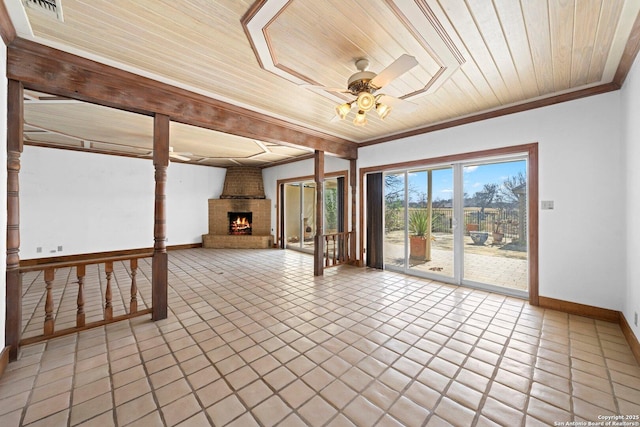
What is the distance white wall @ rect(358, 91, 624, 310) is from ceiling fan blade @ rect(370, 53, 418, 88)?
2.50 m

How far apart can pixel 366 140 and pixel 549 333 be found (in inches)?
164

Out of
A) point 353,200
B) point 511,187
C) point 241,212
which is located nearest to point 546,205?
point 511,187

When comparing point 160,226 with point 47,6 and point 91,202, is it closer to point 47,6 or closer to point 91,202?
point 47,6

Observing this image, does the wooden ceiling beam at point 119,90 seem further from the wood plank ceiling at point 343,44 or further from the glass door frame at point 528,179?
the glass door frame at point 528,179

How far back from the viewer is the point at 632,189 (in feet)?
8.05

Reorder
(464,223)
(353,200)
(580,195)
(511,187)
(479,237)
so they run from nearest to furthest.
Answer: (580,195), (511,187), (479,237), (464,223), (353,200)

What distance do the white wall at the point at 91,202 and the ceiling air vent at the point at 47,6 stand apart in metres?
5.67

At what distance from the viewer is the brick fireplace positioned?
26.5 ft

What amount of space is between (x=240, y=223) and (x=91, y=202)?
12.3 feet

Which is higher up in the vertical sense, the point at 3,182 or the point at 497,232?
the point at 3,182

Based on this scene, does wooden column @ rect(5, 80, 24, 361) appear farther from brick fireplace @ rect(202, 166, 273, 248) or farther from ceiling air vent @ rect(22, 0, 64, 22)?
brick fireplace @ rect(202, 166, 273, 248)

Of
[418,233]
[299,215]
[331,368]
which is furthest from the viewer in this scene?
[299,215]

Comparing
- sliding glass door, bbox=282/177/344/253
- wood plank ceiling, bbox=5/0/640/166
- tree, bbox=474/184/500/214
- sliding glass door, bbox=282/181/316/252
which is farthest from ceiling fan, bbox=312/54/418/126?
sliding glass door, bbox=282/181/316/252

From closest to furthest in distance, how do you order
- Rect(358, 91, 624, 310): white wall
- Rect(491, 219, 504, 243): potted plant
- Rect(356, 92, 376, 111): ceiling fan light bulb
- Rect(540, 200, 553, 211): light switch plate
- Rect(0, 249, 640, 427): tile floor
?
1. Rect(0, 249, 640, 427): tile floor
2. Rect(356, 92, 376, 111): ceiling fan light bulb
3. Rect(358, 91, 624, 310): white wall
4. Rect(540, 200, 553, 211): light switch plate
5. Rect(491, 219, 504, 243): potted plant
